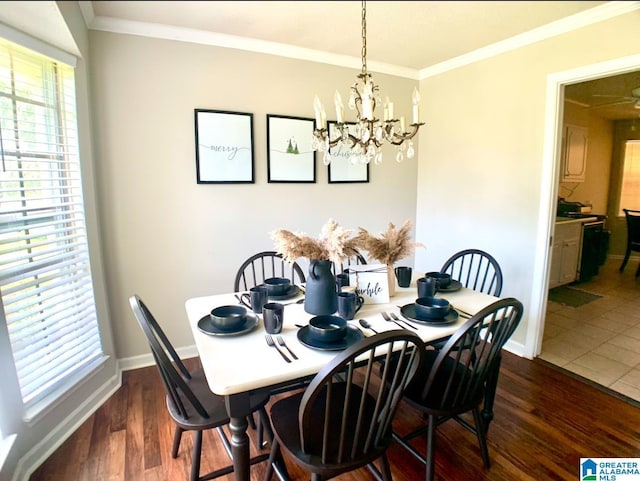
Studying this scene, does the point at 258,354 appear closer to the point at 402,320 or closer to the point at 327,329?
the point at 327,329

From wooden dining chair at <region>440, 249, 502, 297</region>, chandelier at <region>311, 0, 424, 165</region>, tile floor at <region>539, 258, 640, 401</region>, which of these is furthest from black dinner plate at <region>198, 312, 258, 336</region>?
tile floor at <region>539, 258, 640, 401</region>

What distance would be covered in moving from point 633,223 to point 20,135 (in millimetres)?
6564

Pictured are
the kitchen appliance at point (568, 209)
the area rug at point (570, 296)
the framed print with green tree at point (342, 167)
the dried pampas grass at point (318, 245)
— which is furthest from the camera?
the kitchen appliance at point (568, 209)

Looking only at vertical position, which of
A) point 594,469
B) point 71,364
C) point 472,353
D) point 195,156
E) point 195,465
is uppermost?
point 195,156

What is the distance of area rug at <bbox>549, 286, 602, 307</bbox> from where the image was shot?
390cm

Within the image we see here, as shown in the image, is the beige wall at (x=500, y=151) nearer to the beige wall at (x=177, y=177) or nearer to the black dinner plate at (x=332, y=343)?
the beige wall at (x=177, y=177)

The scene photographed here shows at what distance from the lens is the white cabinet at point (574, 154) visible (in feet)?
15.0

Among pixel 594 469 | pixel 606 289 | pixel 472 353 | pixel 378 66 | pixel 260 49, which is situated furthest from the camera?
pixel 606 289

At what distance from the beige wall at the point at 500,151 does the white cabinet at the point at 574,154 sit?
93.9 inches

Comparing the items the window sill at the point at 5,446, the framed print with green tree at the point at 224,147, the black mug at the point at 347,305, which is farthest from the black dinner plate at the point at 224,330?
the framed print with green tree at the point at 224,147

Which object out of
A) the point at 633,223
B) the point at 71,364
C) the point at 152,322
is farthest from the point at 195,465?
the point at 633,223

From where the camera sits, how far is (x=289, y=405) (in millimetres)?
1522

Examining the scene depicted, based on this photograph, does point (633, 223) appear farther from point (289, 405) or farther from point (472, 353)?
point (289, 405)

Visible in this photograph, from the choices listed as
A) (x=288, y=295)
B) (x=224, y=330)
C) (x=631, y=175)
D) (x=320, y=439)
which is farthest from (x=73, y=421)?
(x=631, y=175)
